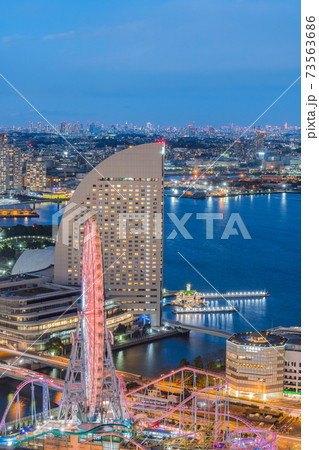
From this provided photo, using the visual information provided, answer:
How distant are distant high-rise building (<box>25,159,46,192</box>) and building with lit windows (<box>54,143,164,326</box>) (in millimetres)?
13716

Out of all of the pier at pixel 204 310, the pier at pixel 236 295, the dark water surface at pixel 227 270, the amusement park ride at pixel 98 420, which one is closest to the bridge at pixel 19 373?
the dark water surface at pixel 227 270

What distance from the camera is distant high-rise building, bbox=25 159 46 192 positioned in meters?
21.8

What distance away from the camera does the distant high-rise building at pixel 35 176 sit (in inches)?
860

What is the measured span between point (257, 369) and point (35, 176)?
16.9 meters

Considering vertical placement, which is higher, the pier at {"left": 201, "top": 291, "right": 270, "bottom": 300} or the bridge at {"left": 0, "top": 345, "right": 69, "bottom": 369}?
the pier at {"left": 201, "top": 291, "right": 270, "bottom": 300}

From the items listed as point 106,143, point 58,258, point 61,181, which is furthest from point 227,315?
point 106,143

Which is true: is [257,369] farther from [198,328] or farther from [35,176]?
[35,176]

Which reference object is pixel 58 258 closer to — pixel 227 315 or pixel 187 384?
pixel 227 315

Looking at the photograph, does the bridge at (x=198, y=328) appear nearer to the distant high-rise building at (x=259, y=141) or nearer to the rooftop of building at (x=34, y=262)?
the rooftop of building at (x=34, y=262)

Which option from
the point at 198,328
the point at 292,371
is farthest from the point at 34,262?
the point at 292,371

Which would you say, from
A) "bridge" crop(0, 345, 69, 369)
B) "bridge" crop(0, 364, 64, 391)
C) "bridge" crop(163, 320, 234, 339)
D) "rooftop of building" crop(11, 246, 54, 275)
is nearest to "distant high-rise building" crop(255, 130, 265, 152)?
"rooftop of building" crop(11, 246, 54, 275)

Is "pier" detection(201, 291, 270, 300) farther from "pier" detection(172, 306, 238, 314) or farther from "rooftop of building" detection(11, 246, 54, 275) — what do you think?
"rooftop of building" detection(11, 246, 54, 275)

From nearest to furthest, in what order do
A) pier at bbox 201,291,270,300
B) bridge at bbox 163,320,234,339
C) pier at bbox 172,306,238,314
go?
1. bridge at bbox 163,320,234,339
2. pier at bbox 172,306,238,314
3. pier at bbox 201,291,270,300

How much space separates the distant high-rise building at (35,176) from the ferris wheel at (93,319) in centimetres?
1731
